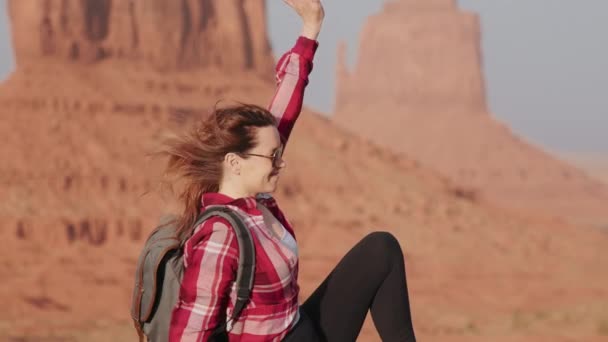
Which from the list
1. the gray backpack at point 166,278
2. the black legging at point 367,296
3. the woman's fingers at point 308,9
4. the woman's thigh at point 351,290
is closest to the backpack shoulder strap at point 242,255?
the gray backpack at point 166,278

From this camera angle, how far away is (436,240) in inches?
1382

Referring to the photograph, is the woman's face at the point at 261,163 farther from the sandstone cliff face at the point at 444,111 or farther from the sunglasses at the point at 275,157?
the sandstone cliff face at the point at 444,111

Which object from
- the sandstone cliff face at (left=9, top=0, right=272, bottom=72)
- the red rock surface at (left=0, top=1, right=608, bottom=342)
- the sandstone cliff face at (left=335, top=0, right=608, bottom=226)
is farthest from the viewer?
the sandstone cliff face at (left=335, top=0, right=608, bottom=226)

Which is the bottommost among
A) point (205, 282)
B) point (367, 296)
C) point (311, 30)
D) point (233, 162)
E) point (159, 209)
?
point (159, 209)

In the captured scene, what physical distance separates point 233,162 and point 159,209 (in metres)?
29.8

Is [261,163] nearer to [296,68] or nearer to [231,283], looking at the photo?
[231,283]

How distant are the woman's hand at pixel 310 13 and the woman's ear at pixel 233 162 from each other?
0.95 metres

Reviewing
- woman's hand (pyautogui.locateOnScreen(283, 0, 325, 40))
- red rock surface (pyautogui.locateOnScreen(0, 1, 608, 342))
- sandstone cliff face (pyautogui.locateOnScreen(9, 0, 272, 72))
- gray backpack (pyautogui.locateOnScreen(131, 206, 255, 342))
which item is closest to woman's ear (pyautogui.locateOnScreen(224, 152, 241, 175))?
gray backpack (pyautogui.locateOnScreen(131, 206, 255, 342))

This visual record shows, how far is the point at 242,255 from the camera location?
125 inches

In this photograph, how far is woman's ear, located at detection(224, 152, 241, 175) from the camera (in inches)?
136

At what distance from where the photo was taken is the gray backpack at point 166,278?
10.5ft

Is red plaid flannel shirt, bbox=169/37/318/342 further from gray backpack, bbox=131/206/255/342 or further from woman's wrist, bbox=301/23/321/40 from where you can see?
woman's wrist, bbox=301/23/321/40

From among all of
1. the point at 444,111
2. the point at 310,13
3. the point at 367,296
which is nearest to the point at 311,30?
the point at 310,13

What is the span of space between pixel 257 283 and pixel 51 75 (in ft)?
113
